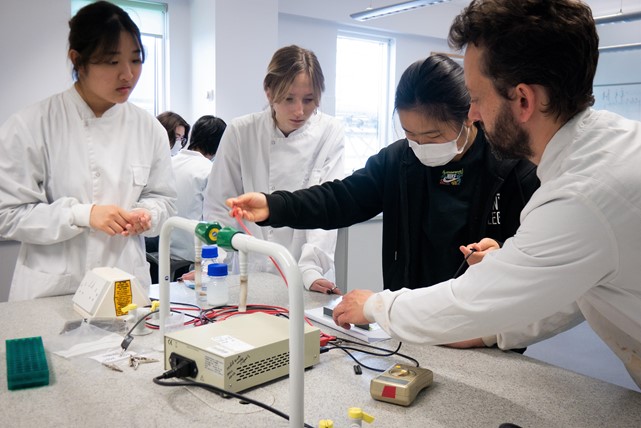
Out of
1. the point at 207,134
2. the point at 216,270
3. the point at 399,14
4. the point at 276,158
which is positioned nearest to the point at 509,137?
the point at 216,270

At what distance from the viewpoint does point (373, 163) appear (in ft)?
5.51

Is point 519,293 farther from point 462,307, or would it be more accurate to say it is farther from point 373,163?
point 373,163

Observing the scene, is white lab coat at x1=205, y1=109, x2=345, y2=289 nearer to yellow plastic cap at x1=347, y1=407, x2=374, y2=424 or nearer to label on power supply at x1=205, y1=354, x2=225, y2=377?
label on power supply at x1=205, y1=354, x2=225, y2=377

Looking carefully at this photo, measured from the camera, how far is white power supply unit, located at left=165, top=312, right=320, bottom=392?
38.9 inches

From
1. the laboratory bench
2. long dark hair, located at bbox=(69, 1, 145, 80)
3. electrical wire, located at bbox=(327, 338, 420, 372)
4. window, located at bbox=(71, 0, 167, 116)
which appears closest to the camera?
the laboratory bench

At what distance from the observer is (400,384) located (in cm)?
97

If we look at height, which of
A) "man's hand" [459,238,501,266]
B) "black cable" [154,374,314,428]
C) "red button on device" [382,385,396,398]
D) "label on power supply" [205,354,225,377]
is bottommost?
"black cable" [154,374,314,428]

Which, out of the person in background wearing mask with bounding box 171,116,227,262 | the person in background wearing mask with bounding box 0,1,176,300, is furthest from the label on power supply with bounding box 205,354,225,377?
the person in background wearing mask with bounding box 171,116,227,262

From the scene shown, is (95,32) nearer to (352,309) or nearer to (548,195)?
(352,309)

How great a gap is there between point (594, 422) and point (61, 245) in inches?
57.6

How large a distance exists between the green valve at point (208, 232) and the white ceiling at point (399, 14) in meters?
4.40

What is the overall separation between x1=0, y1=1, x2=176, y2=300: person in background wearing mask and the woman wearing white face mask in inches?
19.7

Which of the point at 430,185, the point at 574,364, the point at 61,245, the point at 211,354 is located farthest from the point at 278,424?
the point at 574,364

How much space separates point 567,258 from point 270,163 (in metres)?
1.48
